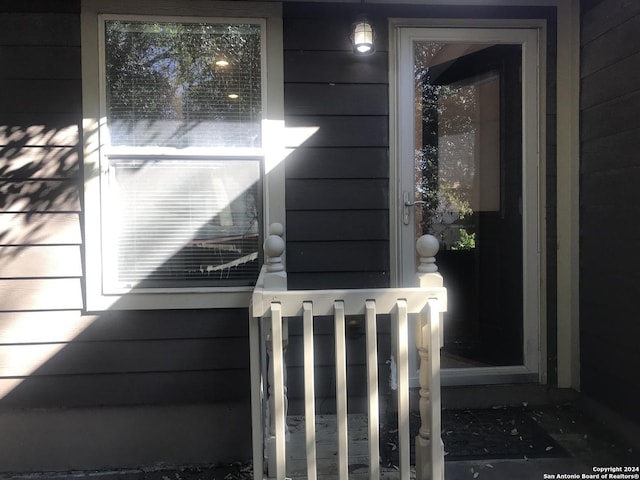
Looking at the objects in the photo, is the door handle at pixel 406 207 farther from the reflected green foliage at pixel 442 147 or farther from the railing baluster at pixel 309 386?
the railing baluster at pixel 309 386

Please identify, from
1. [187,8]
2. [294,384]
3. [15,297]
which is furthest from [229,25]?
[294,384]

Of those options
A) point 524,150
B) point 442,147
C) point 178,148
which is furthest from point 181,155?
point 524,150

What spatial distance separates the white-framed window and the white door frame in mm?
637

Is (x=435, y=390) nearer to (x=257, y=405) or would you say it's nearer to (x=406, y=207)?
(x=257, y=405)

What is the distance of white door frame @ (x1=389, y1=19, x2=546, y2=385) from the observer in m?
2.47

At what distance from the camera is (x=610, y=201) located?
89.6 inches

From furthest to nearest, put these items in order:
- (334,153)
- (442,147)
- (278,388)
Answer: (442,147) < (334,153) < (278,388)

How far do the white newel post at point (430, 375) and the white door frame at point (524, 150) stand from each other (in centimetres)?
87

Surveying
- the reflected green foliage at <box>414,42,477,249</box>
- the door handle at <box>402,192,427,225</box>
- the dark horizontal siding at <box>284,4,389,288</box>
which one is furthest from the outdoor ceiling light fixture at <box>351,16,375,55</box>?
the door handle at <box>402,192,427,225</box>

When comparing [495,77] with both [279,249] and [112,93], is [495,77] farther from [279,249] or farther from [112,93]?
[112,93]

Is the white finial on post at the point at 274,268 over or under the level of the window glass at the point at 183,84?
under

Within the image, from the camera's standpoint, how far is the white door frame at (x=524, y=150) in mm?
2475

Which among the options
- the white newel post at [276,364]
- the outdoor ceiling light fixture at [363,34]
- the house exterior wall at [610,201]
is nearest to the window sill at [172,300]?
the white newel post at [276,364]

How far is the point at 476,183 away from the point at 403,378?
1.47 m
